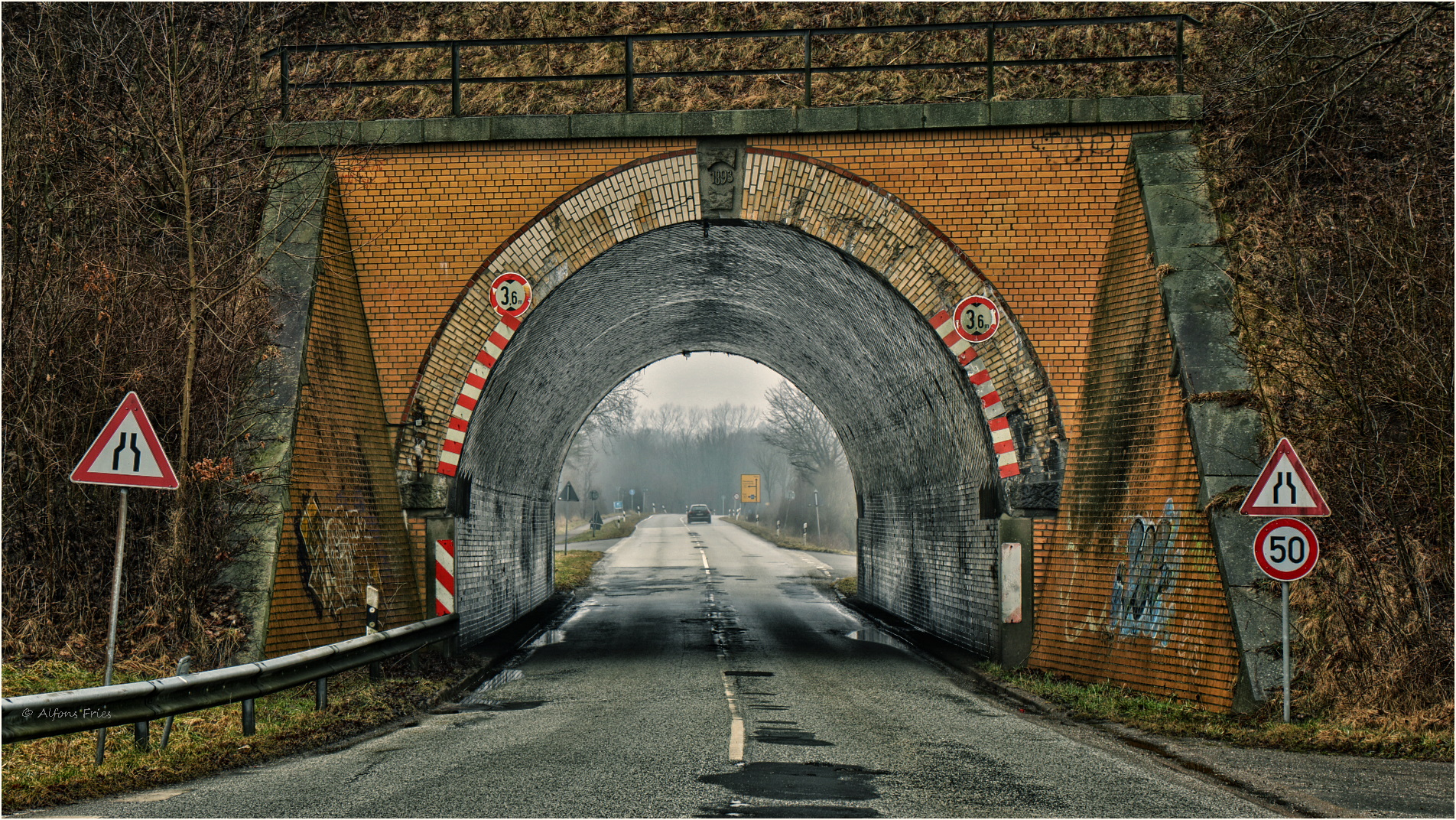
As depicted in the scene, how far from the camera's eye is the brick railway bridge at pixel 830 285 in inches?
434

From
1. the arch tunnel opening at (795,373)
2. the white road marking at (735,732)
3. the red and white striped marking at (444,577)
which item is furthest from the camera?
the arch tunnel opening at (795,373)

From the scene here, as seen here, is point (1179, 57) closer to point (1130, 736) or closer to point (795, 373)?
point (1130, 736)

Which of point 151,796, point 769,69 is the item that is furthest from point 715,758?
point 769,69

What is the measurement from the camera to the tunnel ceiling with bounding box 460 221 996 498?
45.8 feet

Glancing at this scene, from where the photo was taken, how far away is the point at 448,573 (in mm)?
12914

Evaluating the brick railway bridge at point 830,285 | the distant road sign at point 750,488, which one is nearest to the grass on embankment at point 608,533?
the distant road sign at point 750,488

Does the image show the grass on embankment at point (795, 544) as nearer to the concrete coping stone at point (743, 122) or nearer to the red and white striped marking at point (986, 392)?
the red and white striped marking at point (986, 392)

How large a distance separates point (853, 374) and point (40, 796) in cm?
1438

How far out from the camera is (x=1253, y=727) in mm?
8836

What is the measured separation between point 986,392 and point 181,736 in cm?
871

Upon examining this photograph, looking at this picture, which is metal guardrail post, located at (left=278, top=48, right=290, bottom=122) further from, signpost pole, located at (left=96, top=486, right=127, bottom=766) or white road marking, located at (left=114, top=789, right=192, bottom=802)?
white road marking, located at (left=114, top=789, right=192, bottom=802)

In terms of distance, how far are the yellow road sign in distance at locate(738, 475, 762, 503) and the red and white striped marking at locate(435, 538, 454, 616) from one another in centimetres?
6002

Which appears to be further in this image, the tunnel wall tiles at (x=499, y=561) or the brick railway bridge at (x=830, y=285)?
the tunnel wall tiles at (x=499, y=561)

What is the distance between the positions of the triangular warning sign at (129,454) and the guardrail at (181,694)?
1.35 m
